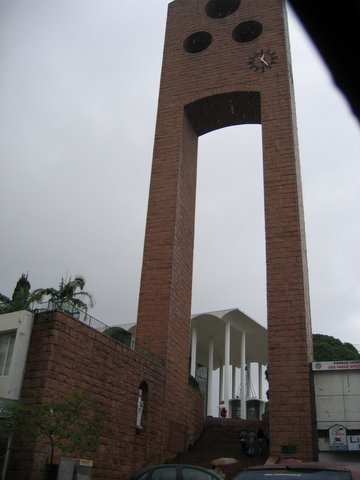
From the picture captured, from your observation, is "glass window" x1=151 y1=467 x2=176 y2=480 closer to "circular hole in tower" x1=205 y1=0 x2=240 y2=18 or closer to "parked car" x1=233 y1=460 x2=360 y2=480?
"parked car" x1=233 y1=460 x2=360 y2=480

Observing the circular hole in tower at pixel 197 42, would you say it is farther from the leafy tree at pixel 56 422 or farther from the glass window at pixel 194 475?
the glass window at pixel 194 475

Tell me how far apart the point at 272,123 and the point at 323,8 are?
2077 cm

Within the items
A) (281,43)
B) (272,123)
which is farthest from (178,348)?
(281,43)

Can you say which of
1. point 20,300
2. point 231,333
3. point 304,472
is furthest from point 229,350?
point 304,472

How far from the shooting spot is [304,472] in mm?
3996

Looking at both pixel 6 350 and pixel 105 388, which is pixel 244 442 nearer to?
pixel 105 388

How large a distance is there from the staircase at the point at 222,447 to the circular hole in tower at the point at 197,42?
670 inches

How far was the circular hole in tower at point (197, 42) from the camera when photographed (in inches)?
992

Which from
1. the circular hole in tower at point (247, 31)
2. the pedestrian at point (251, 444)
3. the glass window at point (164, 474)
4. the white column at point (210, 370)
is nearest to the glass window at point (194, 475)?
the glass window at point (164, 474)

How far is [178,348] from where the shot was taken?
20.0 metres

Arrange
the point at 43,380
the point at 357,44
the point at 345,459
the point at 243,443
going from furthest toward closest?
the point at 243,443 < the point at 345,459 < the point at 43,380 < the point at 357,44

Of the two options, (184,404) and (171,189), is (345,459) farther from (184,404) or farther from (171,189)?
(171,189)

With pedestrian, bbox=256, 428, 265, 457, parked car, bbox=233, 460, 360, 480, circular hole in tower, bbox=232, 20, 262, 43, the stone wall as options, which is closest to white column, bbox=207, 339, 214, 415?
pedestrian, bbox=256, 428, 265, 457

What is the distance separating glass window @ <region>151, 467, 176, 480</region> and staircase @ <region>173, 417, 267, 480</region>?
7.51 meters
